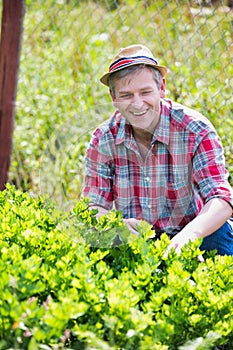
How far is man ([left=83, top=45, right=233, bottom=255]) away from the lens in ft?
10.6

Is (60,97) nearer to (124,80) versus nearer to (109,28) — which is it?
(109,28)

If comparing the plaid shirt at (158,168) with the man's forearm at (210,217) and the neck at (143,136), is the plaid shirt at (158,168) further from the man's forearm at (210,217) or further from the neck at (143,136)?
the man's forearm at (210,217)

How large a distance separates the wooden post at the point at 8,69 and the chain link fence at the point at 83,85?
29 cm

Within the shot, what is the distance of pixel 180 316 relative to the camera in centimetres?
238

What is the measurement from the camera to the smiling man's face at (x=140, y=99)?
3273mm

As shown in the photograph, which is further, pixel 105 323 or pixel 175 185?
pixel 175 185

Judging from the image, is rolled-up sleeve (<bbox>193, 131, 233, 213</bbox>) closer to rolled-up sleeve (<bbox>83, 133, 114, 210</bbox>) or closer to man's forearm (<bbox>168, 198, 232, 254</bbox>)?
man's forearm (<bbox>168, 198, 232, 254</bbox>)

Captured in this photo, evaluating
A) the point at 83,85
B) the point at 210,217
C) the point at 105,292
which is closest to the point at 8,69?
the point at 83,85

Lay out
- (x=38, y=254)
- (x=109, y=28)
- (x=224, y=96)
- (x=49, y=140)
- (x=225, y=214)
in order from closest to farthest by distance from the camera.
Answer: (x=38, y=254) < (x=225, y=214) < (x=224, y=96) < (x=49, y=140) < (x=109, y=28)

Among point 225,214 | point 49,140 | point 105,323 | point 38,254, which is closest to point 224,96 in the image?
point 49,140

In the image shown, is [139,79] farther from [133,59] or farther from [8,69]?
[8,69]

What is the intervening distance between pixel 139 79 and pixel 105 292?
1171mm

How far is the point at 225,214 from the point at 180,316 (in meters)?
0.88

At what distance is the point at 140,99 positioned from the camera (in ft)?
10.8
